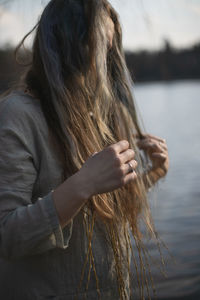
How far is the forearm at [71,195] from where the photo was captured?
3.32 feet

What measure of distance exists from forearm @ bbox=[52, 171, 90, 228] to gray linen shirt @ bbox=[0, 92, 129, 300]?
0.06 feet

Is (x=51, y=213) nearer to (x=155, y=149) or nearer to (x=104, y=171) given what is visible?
(x=104, y=171)

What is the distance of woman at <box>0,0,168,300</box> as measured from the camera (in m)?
1.03

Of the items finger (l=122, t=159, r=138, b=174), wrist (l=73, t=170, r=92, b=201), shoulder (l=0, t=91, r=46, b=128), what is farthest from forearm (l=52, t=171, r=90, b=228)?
shoulder (l=0, t=91, r=46, b=128)

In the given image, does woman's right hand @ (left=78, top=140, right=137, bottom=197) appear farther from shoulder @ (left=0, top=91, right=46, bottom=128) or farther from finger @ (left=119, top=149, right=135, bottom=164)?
shoulder @ (left=0, top=91, right=46, bottom=128)

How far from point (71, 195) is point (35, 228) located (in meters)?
0.12

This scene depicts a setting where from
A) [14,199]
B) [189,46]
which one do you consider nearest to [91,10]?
[14,199]

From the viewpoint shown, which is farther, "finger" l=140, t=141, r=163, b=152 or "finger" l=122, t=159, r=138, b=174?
"finger" l=140, t=141, r=163, b=152

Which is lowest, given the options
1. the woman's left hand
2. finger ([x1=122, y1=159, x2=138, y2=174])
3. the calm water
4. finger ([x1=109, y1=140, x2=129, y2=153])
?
the calm water

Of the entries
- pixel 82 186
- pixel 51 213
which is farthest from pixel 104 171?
pixel 51 213

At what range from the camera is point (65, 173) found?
1203 mm

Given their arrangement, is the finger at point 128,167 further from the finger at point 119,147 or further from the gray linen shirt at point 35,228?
the gray linen shirt at point 35,228

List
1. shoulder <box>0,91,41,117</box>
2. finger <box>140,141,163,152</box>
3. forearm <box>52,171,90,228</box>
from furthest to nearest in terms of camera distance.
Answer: finger <box>140,141,163,152</box>, shoulder <box>0,91,41,117</box>, forearm <box>52,171,90,228</box>

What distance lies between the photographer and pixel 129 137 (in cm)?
155
